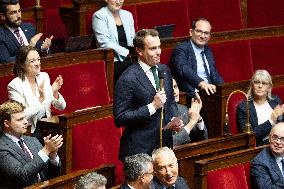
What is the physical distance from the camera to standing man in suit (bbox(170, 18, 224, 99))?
1.68 meters

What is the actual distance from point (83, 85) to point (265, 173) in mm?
480

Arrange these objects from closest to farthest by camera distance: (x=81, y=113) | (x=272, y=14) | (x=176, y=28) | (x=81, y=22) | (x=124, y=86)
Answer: (x=124, y=86)
(x=81, y=113)
(x=81, y=22)
(x=176, y=28)
(x=272, y=14)

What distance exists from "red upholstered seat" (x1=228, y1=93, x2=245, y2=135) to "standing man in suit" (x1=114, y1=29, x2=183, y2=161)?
0.37 meters

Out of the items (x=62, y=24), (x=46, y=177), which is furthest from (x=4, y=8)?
(x=46, y=177)

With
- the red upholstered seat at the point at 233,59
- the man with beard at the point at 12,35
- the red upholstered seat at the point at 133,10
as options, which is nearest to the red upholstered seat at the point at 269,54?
the red upholstered seat at the point at 233,59

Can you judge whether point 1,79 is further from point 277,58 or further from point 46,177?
point 277,58

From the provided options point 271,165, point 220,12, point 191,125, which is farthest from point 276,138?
point 220,12

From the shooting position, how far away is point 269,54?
1.94 m

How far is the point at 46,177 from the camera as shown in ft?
4.15

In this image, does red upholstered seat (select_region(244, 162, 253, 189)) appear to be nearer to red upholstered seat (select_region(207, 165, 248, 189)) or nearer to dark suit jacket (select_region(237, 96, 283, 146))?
red upholstered seat (select_region(207, 165, 248, 189))

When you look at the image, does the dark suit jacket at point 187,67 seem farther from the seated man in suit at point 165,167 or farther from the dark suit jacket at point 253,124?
the seated man in suit at point 165,167

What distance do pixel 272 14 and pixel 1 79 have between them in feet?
3.14

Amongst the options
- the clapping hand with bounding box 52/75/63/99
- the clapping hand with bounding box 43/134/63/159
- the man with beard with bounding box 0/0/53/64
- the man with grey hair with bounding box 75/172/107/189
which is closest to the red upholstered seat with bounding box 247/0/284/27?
the man with beard with bounding box 0/0/53/64

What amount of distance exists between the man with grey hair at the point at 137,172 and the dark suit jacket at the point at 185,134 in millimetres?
252
